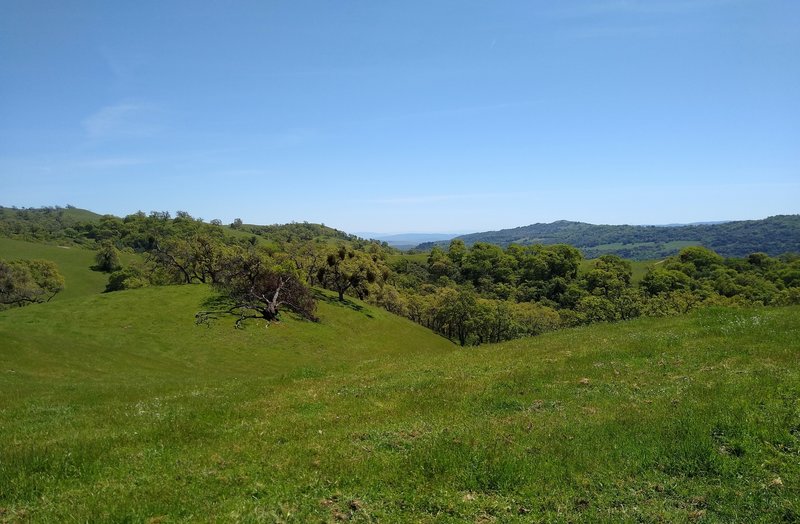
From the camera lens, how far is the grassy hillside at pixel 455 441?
9.07m

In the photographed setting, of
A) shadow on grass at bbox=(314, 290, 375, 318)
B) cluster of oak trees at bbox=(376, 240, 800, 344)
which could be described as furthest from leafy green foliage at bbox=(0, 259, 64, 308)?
cluster of oak trees at bbox=(376, 240, 800, 344)

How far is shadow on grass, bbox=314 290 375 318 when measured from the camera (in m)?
92.1

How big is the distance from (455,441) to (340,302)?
3274 inches

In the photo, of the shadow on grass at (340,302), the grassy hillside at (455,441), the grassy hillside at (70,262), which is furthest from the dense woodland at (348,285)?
the grassy hillside at (455,441)

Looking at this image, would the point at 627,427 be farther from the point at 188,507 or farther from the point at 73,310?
the point at 73,310

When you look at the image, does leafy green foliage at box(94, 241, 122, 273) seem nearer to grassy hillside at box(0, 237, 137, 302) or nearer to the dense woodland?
the dense woodland

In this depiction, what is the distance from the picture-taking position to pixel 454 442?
470 inches

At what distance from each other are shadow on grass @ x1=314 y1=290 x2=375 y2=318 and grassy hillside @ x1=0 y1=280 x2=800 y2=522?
66.4 m

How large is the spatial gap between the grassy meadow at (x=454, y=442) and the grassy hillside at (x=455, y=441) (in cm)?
5

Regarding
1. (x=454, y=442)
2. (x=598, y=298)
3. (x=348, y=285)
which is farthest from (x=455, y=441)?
(x=598, y=298)

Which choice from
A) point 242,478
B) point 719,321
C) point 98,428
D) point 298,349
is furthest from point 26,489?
point 298,349

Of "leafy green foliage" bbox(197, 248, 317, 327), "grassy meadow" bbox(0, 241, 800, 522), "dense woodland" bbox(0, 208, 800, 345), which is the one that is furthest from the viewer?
"dense woodland" bbox(0, 208, 800, 345)

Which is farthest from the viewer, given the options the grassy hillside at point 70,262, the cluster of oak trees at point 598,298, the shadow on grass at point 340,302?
the grassy hillside at point 70,262

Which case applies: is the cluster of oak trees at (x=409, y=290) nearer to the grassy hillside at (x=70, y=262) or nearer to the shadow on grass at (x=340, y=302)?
the shadow on grass at (x=340, y=302)
